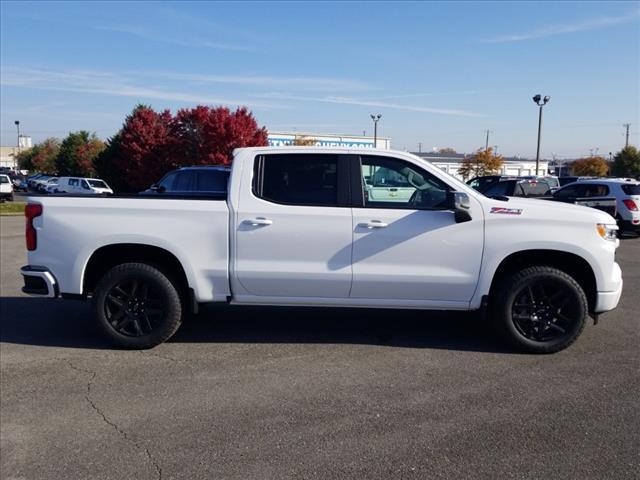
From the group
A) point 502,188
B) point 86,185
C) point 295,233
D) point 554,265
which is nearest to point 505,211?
point 554,265

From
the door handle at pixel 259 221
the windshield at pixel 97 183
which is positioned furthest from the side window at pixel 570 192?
the windshield at pixel 97 183

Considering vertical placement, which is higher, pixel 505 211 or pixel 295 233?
pixel 505 211

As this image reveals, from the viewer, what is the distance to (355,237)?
17.5 feet

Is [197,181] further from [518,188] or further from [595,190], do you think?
[595,190]

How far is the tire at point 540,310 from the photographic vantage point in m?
5.32

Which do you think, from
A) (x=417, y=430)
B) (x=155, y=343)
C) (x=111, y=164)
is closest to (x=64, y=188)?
(x=111, y=164)

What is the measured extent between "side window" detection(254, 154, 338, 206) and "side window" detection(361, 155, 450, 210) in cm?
33

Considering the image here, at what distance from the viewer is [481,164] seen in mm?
54188

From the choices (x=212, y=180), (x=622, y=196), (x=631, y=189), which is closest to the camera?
(x=212, y=180)

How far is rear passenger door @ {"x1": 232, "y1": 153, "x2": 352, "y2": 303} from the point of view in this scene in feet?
17.5

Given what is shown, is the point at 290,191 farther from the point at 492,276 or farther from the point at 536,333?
the point at 536,333

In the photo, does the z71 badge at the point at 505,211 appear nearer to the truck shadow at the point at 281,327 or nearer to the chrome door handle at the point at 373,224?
the chrome door handle at the point at 373,224

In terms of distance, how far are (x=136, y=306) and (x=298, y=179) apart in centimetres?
203

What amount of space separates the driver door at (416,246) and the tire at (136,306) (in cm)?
182
